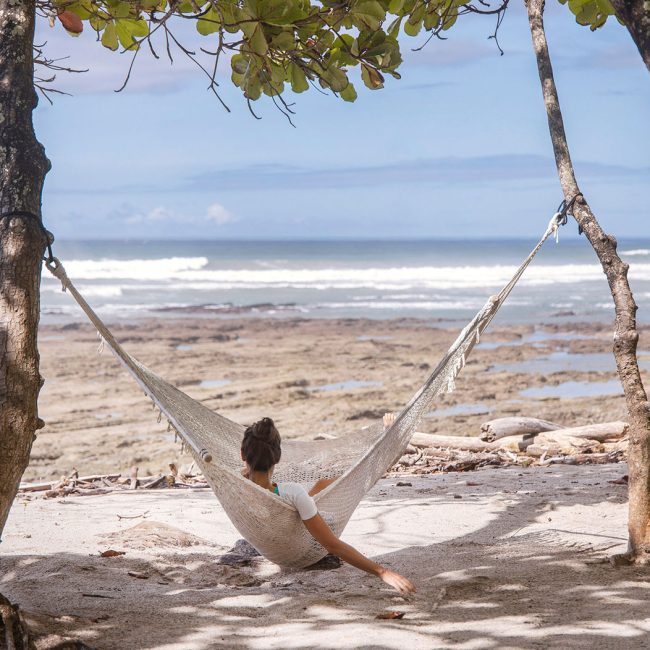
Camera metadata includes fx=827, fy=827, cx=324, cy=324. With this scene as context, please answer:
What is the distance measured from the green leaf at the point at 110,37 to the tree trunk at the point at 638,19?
164 cm

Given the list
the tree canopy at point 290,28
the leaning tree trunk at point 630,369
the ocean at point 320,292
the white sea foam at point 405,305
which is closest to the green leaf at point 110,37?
the tree canopy at point 290,28

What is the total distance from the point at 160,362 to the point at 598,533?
691 cm

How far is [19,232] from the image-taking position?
2.00 meters

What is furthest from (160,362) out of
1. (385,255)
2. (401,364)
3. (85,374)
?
(385,255)

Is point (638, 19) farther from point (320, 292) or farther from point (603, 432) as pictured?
point (320, 292)

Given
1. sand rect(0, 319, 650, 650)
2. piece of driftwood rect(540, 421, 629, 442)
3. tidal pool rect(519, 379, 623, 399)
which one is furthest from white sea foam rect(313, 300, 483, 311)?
piece of driftwood rect(540, 421, 629, 442)

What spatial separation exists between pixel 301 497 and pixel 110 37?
5.47 feet

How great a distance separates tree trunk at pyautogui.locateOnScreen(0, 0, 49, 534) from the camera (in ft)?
6.30

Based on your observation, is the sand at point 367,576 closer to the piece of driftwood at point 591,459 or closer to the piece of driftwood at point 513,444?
the piece of driftwood at point 591,459

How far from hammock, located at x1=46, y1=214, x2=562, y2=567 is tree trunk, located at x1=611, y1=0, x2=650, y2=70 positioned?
82 cm

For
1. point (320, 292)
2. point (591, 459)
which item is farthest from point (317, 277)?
point (591, 459)

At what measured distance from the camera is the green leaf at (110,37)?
2.79m

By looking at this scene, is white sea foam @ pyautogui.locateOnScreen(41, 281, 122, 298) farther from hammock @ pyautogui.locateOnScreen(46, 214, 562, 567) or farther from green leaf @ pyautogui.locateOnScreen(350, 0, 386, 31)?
green leaf @ pyautogui.locateOnScreen(350, 0, 386, 31)

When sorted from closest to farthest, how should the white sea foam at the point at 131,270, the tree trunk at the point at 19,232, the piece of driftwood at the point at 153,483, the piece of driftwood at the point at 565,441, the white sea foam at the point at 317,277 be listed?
the tree trunk at the point at 19,232, the piece of driftwood at the point at 153,483, the piece of driftwood at the point at 565,441, the white sea foam at the point at 317,277, the white sea foam at the point at 131,270
